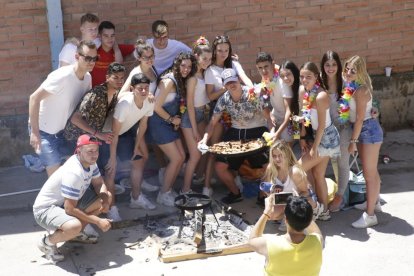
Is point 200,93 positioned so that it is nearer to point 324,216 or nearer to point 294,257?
point 324,216

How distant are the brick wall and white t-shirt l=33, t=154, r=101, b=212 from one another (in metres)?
2.74

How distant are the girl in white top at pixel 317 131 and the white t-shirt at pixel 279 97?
1.00ft

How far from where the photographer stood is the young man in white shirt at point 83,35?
831cm

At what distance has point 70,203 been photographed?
6.78 meters

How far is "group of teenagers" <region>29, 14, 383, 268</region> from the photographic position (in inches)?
280

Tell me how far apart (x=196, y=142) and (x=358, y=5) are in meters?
3.73

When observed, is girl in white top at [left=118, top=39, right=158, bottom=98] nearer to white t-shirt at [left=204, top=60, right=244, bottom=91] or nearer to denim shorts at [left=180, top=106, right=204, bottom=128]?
denim shorts at [left=180, top=106, right=204, bottom=128]

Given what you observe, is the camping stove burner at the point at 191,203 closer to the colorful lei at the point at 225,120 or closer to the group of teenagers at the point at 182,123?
the group of teenagers at the point at 182,123

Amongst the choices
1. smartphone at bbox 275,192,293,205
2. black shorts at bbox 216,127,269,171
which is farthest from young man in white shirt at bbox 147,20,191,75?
smartphone at bbox 275,192,293,205

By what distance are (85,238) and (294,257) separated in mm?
3219

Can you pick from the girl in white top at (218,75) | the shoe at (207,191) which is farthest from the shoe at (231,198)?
the girl in white top at (218,75)

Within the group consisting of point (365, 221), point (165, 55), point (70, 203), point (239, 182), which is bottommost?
point (365, 221)

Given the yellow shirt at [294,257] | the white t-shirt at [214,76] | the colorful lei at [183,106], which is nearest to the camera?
the yellow shirt at [294,257]

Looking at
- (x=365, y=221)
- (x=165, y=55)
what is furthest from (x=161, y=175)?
(x=365, y=221)
